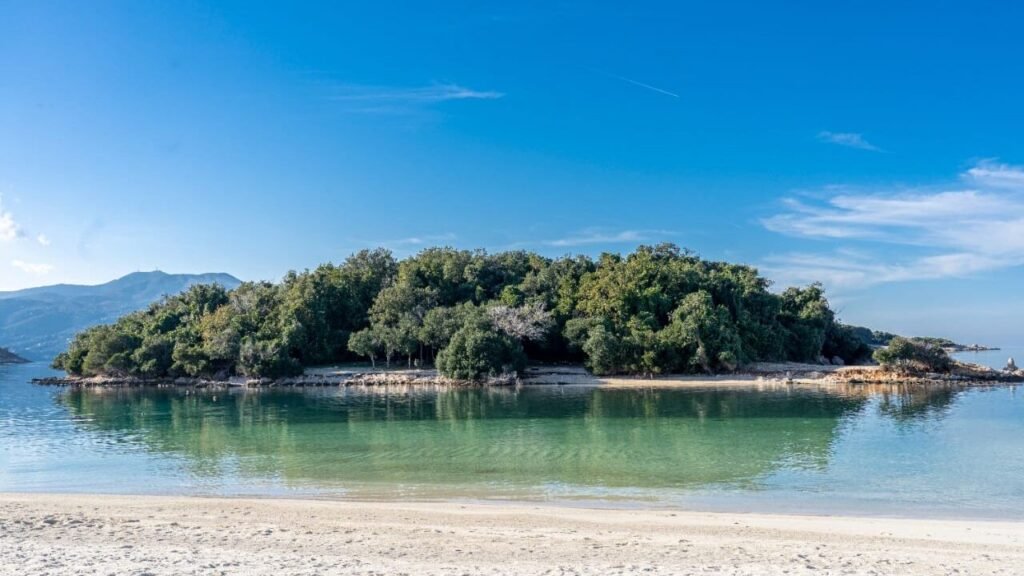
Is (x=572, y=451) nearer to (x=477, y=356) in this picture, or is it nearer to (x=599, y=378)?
(x=477, y=356)

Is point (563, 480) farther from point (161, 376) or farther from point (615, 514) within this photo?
point (161, 376)

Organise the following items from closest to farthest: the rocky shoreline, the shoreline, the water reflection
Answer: the water reflection
the shoreline
the rocky shoreline

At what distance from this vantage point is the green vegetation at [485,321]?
206 ft

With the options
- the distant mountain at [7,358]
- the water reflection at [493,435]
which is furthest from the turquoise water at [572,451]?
the distant mountain at [7,358]

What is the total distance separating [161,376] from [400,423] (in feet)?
156

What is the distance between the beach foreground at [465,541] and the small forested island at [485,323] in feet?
147

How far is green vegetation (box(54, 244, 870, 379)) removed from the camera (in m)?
62.7

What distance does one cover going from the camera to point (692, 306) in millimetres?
65188

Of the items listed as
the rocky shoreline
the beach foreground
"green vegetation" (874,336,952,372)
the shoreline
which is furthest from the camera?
the rocky shoreline

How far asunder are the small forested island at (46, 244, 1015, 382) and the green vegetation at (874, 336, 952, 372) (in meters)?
12.8

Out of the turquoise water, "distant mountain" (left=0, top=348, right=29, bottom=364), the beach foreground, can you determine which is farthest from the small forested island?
"distant mountain" (left=0, top=348, right=29, bottom=364)

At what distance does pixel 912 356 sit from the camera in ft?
189

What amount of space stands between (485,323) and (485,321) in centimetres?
20

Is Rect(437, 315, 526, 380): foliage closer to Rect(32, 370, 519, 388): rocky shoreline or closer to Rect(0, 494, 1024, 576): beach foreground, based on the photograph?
Rect(32, 370, 519, 388): rocky shoreline
